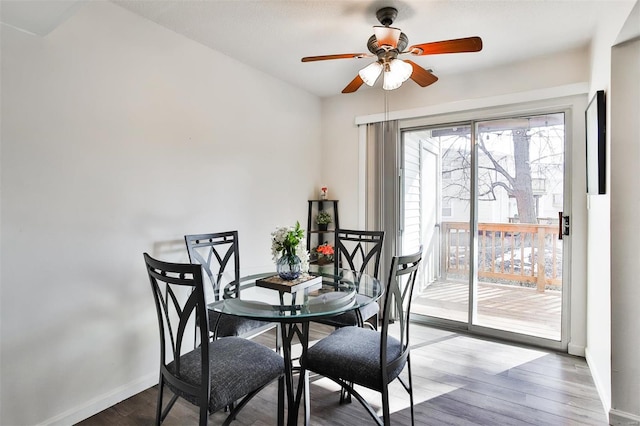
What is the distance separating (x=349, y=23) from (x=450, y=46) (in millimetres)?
764

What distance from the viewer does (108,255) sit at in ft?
7.34

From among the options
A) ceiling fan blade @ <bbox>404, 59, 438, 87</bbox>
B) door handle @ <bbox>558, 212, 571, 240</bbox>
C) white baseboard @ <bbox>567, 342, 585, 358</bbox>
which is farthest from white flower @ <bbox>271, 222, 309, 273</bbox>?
white baseboard @ <bbox>567, 342, 585, 358</bbox>

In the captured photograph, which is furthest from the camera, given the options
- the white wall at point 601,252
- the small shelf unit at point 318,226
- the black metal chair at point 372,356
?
the small shelf unit at point 318,226

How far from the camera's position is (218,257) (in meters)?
2.81

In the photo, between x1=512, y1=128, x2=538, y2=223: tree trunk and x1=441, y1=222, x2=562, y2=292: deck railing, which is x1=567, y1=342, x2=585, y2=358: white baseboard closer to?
x1=441, y1=222, x2=562, y2=292: deck railing

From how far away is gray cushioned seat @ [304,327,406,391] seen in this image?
1.72 m

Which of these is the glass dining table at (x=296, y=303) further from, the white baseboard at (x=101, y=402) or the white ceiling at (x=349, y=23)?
the white ceiling at (x=349, y=23)

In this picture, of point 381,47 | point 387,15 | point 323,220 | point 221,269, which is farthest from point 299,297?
point 323,220

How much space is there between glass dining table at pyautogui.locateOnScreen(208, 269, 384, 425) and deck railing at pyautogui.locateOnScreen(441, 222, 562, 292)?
1.54 meters

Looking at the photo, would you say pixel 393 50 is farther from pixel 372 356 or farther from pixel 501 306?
pixel 501 306

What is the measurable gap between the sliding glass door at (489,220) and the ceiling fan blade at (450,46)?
1466 millimetres

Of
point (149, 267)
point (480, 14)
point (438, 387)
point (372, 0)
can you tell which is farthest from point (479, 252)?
point (149, 267)

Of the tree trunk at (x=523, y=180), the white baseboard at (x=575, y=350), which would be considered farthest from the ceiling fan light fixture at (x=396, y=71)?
the white baseboard at (x=575, y=350)

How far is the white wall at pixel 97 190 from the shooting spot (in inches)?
73.5
